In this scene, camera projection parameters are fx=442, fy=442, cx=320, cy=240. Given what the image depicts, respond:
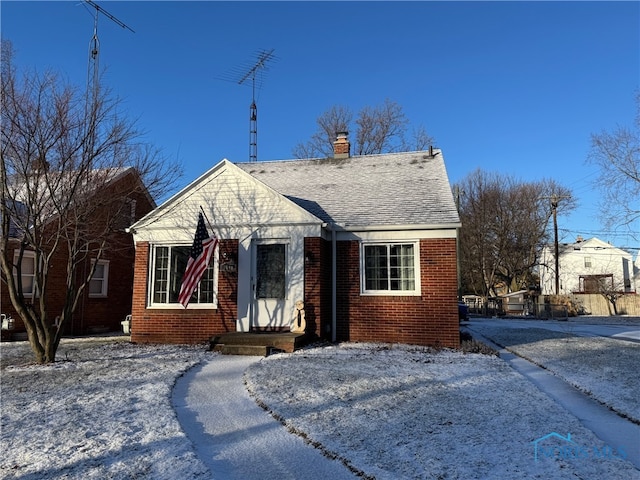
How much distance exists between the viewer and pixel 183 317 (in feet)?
36.6

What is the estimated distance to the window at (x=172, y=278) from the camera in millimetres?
11219

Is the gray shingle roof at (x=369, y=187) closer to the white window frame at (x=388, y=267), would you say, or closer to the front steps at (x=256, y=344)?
the white window frame at (x=388, y=267)

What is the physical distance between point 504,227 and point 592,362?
30.9 metres

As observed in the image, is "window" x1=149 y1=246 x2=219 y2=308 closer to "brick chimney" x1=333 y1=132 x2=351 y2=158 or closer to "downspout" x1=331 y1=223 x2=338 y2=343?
"downspout" x1=331 y1=223 x2=338 y2=343

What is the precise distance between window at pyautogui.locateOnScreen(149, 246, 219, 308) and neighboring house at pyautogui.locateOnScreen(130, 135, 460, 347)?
26mm

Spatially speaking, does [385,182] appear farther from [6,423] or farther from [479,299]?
[479,299]

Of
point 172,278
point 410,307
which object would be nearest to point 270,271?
point 172,278

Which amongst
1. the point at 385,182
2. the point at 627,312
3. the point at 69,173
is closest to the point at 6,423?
the point at 69,173

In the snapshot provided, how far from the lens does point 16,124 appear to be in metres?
7.96

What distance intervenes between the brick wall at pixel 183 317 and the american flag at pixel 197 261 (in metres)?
0.64

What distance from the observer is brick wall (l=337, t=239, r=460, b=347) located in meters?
10.5

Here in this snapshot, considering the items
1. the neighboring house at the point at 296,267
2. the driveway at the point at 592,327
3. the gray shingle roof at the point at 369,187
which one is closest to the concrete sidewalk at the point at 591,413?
the neighboring house at the point at 296,267

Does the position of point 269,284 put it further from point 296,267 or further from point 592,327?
point 592,327

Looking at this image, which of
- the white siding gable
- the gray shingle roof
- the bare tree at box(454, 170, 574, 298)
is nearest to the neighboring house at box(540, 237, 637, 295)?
the bare tree at box(454, 170, 574, 298)
